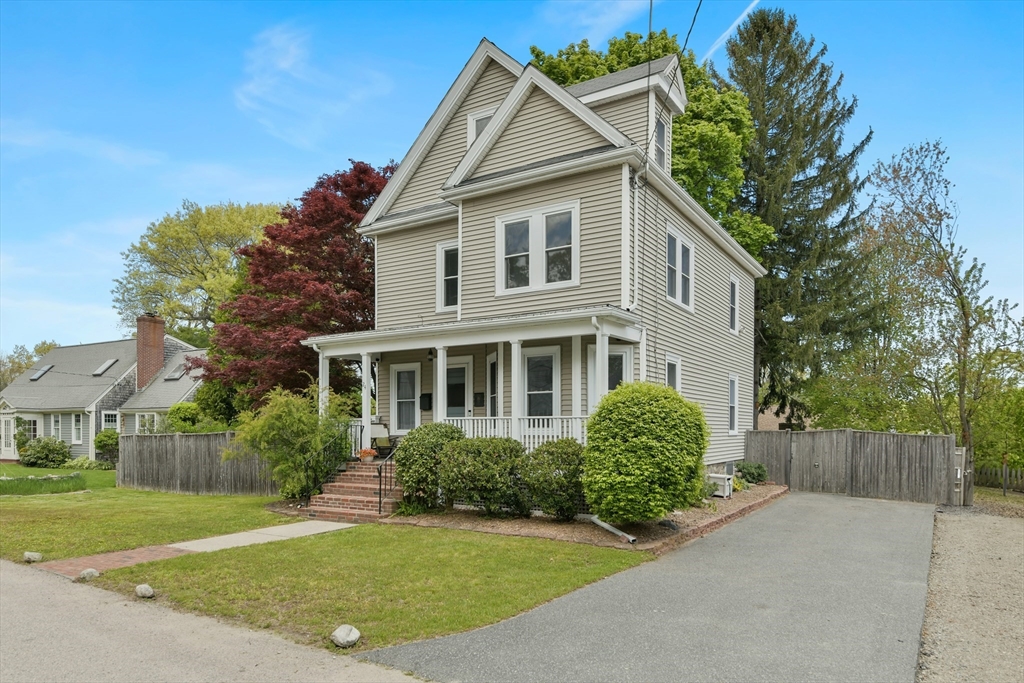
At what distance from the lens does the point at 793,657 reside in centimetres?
545

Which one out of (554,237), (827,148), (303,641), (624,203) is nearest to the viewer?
(303,641)

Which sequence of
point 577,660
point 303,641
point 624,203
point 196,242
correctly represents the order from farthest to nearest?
point 196,242, point 624,203, point 303,641, point 577,660

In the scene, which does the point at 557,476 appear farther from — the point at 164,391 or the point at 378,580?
the point at 164,391

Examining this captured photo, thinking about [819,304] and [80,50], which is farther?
[819,304]

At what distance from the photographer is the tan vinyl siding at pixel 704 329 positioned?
13.8 metres

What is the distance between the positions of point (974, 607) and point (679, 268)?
9.37 m

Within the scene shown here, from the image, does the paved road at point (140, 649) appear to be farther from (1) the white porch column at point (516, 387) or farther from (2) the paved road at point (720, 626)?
(1) the white porch column at point (516, 387)

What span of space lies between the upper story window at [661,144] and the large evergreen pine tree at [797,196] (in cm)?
1423

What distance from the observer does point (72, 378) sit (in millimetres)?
35125

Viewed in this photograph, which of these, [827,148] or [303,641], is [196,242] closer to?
[827,148]

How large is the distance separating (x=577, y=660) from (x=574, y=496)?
5.82 meters

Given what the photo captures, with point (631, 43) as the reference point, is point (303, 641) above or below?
below

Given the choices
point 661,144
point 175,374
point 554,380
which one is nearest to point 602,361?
point 554,380

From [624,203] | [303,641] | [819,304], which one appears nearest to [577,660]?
[303,641]
